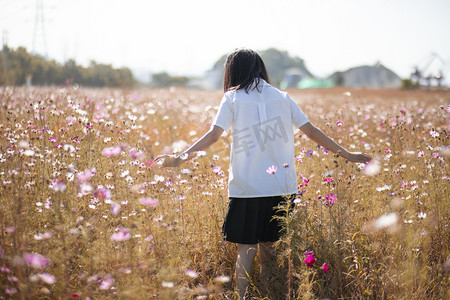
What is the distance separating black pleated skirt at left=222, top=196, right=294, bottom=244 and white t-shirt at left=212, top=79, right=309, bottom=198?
2.2 inches

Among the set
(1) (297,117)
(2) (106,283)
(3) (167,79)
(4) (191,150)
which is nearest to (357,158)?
(1) (297,117)

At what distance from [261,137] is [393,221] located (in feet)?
3.57

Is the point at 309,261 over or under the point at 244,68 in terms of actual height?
under

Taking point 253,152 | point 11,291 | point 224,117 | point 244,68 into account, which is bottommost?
point 11,291

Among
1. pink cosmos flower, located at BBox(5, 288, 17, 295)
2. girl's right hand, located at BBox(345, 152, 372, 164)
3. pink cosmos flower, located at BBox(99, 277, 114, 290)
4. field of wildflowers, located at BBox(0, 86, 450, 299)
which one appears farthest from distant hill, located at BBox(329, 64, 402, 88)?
pink cosmos flower, located at BBox(5, 288, 17, 295)

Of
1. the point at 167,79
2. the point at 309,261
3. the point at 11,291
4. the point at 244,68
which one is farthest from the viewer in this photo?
the point at 167,79

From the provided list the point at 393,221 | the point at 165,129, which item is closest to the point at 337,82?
the point at 165,129

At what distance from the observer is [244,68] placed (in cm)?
254

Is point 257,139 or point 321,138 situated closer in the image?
point 257,139

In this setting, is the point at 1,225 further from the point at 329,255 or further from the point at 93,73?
the point at 93,73

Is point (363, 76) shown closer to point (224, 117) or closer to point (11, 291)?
point (224, 117)

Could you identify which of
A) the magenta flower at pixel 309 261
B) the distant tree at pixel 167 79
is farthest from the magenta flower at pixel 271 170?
the distant tree at pixel 167 79

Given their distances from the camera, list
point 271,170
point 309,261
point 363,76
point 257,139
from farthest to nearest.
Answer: point 363,76
point 257,139
point 271,170
point 309,261

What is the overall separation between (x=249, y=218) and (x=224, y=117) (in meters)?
0.70
